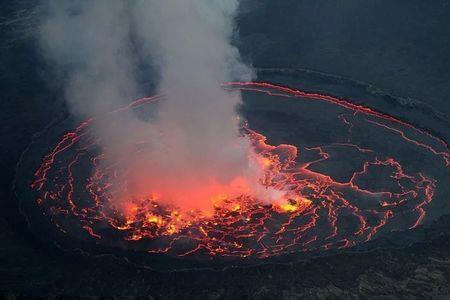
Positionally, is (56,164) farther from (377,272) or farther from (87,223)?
(377,272)

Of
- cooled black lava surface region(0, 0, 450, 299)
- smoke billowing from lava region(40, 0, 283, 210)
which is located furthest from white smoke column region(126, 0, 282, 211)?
cooled black lava surface region(0, 0, 450, 299)

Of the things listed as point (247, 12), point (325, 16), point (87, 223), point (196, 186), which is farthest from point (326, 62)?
point (87, 223)

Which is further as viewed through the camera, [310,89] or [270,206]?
[310,89]

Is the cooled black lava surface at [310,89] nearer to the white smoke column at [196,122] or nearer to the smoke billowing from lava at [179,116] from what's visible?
the smoke billowing from lava at [179,116]

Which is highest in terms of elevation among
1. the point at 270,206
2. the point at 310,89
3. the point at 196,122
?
the point at 310,89

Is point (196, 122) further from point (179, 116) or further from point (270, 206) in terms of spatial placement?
point (270, 206)

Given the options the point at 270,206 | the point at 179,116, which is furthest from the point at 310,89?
the point at 270,206

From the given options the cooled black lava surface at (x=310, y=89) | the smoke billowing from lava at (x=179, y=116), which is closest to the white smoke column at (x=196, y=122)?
the smoke billowing from lava at (x=179, y=116)
